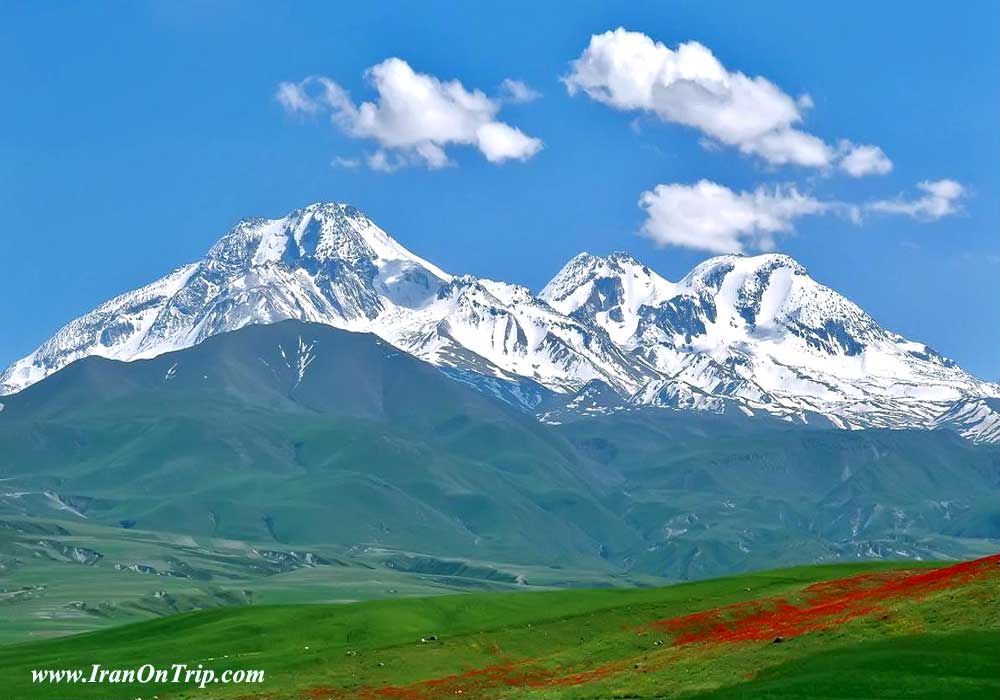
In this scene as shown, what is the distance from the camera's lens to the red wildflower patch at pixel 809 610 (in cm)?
10475

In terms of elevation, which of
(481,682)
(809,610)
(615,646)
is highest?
(809,610)

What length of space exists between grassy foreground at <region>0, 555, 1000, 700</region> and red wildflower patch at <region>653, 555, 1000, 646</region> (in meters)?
0.28

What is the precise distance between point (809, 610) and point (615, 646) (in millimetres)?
15644

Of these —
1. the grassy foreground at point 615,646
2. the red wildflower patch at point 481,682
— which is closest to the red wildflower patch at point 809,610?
the grassy foreground at point 615,646

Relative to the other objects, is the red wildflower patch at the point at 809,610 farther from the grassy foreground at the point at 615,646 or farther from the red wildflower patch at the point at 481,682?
the red wildflower patch at the point at 481,682

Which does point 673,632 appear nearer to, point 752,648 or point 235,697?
point 752,648

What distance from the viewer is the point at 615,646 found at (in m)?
116

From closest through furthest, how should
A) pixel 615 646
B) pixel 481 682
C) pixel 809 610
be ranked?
pixel 481 682 < pixel 809 610 < pixel 615 646

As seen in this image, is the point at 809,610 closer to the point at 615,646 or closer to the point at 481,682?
the point at 615,646

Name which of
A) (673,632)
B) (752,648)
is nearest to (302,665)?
(673,632)

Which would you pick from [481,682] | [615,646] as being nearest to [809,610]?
[615,646]

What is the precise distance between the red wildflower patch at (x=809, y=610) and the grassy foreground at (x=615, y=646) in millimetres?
283

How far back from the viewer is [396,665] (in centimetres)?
11531

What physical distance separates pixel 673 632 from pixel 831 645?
25522mm
